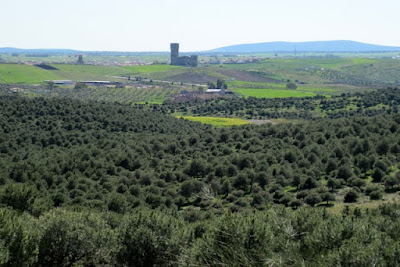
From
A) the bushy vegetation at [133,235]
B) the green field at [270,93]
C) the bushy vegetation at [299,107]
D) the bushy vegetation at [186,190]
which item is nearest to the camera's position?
the bushy vegetation at [186,190]

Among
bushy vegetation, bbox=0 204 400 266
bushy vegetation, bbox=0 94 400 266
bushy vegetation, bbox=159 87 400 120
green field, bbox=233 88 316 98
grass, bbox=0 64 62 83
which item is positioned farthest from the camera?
grass, bbox=0 64 62 83

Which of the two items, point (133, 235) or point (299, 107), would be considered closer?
point (133, 235)

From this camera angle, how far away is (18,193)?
28.7 m

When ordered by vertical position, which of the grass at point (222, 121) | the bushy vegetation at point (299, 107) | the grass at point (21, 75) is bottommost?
the grass at point (222, 121)

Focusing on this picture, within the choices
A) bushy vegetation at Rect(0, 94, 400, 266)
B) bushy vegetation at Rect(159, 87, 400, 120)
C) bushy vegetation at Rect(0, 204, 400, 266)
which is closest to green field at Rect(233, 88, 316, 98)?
bushy vegetation at Rect(159, 87, 400, 120)

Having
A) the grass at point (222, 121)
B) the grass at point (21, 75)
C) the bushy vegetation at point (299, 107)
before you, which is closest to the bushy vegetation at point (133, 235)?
the grass at point (222, 121)

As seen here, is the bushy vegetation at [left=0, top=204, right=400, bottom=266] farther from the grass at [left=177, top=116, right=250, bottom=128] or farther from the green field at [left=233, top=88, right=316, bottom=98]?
the green field at [left=233, top=88, right=316, bottom=98]

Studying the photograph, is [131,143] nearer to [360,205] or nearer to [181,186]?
[181,186]

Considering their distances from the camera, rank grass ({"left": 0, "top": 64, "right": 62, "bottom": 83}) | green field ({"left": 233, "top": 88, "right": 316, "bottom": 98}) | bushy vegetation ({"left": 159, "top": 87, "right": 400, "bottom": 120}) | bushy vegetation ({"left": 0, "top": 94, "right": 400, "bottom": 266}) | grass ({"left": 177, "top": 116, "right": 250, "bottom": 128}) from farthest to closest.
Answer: grass ({"left": 0, "top": 64, "right": 62, "bottom": 83}), green field ({"left": 233, "top": 88, "right": 316, "bottom": 98}), bushy vegetation ({"left": 159, "top": 87, "right": 400, "bottom": 120}), grass ({"left": 177, "top": 116, "right": 250, "bottom": 128}), bushy vegetation ({"left": 0, "top": 94, "right": 400, "bottom": 266})

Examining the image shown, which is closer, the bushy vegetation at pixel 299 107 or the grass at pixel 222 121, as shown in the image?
the grass at pixel 222 121

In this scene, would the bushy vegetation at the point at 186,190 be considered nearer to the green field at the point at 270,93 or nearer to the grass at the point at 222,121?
the grass at the point at 222,121

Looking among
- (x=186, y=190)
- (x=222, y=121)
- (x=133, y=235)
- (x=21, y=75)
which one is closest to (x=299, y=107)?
(x=222, y=121)

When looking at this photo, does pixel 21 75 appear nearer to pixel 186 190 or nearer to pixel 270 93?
pixel 270 93

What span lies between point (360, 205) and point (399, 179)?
6265 mm
